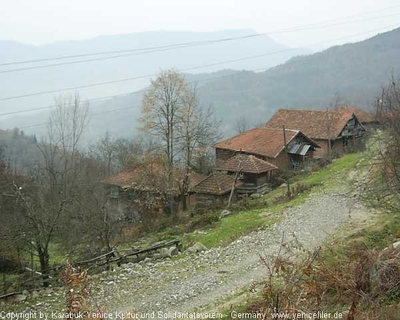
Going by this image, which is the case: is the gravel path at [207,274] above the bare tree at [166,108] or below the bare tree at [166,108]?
below

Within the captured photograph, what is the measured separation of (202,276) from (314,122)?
31.7 m

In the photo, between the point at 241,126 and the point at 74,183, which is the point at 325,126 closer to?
the point at 74,183

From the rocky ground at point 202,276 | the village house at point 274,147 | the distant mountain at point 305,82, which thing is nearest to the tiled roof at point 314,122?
the village house at point 274,147

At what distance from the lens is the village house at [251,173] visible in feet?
95.3

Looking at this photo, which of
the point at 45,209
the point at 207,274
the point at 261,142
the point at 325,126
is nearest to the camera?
the point at 207,274

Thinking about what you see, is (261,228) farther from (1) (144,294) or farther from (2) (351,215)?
(1) (144,294)

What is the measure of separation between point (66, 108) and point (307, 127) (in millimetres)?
23821

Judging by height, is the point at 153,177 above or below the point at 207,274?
above

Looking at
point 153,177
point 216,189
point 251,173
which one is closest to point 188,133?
point 153,177

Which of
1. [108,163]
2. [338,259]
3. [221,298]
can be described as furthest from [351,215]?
[108,163]

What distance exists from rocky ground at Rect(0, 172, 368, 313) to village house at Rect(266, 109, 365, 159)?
900 inches

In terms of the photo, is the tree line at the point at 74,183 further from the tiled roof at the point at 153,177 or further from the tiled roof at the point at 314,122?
the tiled roof at the point at 314,122

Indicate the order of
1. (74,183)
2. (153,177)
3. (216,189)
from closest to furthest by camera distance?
(74,183), (216,189), (153,177)

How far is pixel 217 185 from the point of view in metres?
28.3
